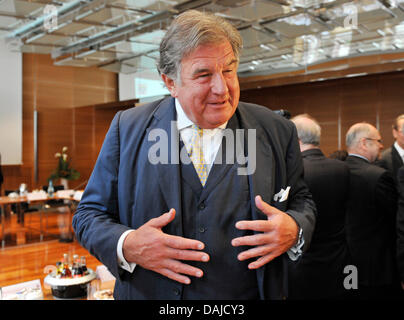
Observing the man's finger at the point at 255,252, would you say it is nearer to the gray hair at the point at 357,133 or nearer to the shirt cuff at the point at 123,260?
the shirt cuff at the point at 123,260

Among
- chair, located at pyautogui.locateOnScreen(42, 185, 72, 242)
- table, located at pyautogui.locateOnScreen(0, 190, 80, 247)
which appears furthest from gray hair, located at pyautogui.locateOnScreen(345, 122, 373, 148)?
chair, located at pyautogui.locateOnScreen(42, 185, 72, 242)

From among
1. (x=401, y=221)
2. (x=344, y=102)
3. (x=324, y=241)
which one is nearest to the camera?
Answer: (x=401, y=221)

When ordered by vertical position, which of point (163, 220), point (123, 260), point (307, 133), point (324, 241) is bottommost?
point (324, 241)

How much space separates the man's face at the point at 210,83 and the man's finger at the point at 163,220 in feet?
0.98

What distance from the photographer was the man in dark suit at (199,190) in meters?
1.06

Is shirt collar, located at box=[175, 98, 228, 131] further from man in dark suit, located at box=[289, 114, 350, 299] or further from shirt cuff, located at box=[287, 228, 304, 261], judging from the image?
man in dark suit, located at box=[289, 114, 350, 299]

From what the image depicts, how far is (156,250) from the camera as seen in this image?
3.31 ft

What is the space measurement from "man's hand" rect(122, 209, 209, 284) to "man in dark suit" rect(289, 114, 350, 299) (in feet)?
6.25

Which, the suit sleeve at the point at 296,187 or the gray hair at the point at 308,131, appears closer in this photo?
the suit sleeve at the point at 296,187

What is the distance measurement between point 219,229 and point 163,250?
19 cm

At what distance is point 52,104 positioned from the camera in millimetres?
12273

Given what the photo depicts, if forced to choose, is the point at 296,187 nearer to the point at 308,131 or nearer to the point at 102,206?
the point at 102,206

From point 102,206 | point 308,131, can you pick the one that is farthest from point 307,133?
point 102,206

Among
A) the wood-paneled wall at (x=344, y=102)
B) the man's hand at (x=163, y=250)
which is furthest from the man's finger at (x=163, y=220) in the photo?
the wood-paneled wall at (x=344, y=102)
